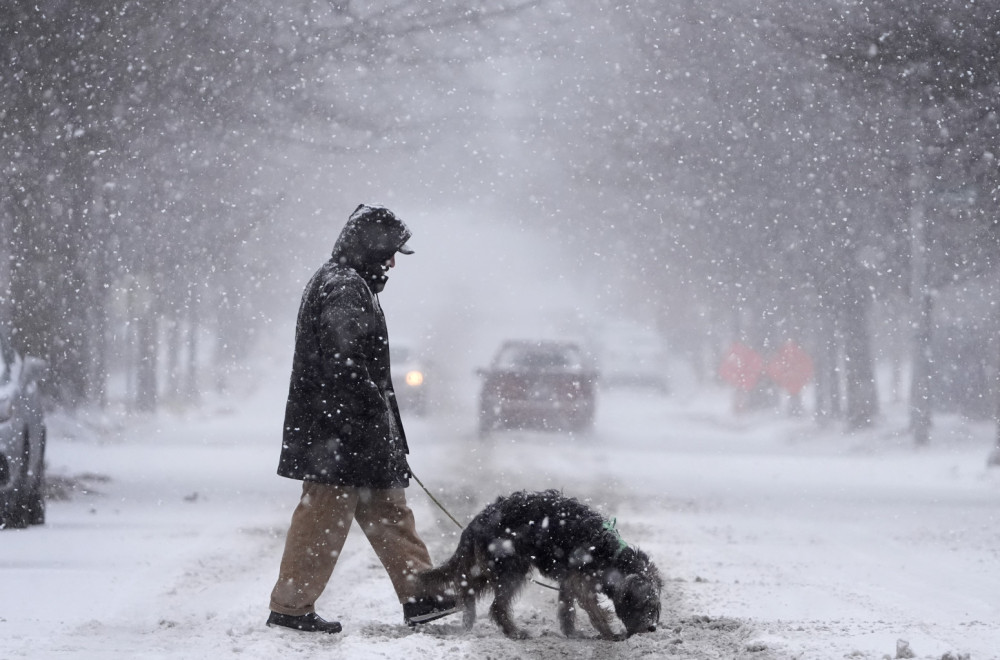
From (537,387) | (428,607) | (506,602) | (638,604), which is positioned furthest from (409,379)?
(638,604)

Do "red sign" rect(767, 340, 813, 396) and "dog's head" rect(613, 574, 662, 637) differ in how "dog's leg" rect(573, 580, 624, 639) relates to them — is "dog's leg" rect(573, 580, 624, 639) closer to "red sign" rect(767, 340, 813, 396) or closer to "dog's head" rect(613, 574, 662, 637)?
"dog's head" rect(613, 574, 662, 637)

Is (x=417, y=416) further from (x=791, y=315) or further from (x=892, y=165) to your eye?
(x=892, y=165)

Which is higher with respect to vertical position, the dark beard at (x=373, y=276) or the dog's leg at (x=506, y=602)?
the dark beard at (x=373, y=276)

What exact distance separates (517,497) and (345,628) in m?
0.94

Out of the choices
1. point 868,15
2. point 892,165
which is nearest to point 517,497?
point 868,15

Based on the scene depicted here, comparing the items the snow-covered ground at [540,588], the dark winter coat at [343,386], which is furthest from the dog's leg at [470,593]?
the dark winter coat at [343,386]

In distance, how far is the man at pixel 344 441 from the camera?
16.5 ft

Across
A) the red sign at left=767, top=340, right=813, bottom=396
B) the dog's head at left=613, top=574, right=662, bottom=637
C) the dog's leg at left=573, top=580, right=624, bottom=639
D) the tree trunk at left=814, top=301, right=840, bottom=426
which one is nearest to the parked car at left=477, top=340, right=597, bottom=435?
the tree trunk at left=814, top=301, right=840, bottom=426

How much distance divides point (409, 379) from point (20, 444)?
14.3 m

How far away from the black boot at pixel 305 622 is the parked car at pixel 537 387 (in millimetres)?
13019

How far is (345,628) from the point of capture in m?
5.23

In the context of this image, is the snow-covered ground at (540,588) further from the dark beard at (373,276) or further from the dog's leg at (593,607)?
the dark beard at (373,276)

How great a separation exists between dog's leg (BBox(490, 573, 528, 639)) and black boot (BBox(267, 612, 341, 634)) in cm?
68

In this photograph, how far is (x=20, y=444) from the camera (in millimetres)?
8883
